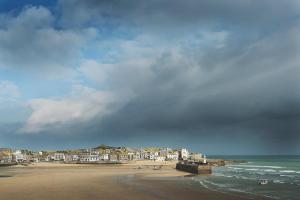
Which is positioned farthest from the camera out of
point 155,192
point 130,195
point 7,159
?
point 7,159

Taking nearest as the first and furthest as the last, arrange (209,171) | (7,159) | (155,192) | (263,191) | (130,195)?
(130,195)
(155,192)
(263,191)
(209,171)
(7,159)

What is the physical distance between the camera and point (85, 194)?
153 feet

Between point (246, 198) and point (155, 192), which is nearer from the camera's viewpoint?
point (246, 198)

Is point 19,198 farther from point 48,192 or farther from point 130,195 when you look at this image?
point 130,195

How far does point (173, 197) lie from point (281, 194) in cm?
1431

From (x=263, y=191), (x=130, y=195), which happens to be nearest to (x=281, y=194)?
(x=263, y=191)

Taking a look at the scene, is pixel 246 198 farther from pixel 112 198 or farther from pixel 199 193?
pixel 112 198

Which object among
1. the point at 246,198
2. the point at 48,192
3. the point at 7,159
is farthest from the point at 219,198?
the point at 7,159

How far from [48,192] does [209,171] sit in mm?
50985

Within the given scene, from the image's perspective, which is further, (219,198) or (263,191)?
(263,191)

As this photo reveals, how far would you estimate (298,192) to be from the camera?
5162 cm

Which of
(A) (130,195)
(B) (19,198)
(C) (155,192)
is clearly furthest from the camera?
(C) (155,192)

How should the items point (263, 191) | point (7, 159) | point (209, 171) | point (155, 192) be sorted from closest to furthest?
point (155, 192) < point (263, 191) < point (209, 171) < point (7, 159)

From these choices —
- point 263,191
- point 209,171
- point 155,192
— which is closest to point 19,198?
point 155,192
